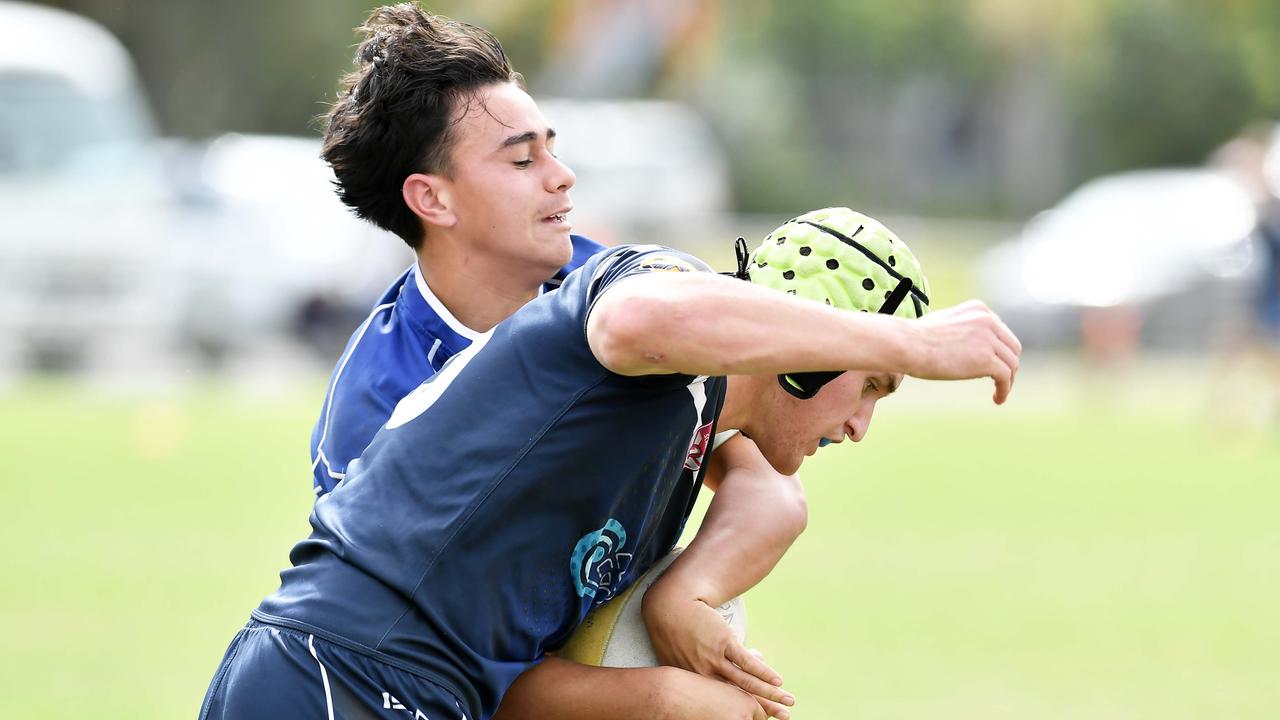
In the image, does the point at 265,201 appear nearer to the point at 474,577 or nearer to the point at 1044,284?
the point at 1044,284

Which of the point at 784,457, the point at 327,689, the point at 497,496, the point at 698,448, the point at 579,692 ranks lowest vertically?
the point at 327,689

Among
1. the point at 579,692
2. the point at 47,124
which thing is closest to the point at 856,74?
the point at 47,124

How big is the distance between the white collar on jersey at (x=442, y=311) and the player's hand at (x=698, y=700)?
3.02 ft

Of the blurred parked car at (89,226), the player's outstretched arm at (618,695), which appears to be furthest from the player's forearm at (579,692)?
the blurred parked car at (89,226)

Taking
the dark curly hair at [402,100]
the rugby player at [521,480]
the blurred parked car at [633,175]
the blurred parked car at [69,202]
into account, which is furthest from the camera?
the blurred parked car at [633,175]

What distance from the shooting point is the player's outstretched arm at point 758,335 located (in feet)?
9.37


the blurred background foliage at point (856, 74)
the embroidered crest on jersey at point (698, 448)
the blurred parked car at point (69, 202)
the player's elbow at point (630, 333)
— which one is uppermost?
the blurred background foliage at point (856, 74)

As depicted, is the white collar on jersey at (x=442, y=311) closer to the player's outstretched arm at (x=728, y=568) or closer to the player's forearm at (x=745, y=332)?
the player's outstretched arm at (x=728, y=568)

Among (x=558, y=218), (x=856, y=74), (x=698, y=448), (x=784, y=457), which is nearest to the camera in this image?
(x=698, y=448)

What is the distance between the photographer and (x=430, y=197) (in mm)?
3947

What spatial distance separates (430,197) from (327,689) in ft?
4.11

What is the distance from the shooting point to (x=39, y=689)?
283 inches

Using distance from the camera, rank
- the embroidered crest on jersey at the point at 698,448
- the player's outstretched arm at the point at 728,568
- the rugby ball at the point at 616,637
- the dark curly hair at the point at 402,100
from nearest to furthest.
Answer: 1. the embroidered crest on jersey at the point at 698,448
2. the player's outstretched arm at the point at 728,568
3. the rugby ball at the point at 616,637
4. the dark curly hair at the point at 402,100

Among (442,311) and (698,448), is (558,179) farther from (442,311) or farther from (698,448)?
(698,448)
